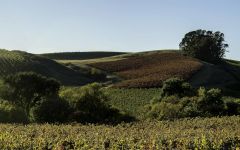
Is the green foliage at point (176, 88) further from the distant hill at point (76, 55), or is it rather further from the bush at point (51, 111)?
the distant hill at point (76, 55)

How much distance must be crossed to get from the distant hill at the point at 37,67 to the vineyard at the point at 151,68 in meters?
8.30

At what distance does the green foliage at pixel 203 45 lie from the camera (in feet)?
373

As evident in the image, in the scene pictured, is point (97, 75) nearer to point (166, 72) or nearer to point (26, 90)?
point (166, 72)

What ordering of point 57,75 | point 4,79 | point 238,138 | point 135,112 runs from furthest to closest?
1. point 57,75
2. point 135,112
3. point 4,79
4. point 238,138

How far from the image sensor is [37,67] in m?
89.7

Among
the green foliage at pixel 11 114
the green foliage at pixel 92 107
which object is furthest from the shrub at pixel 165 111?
the green foliage at pixel 11 114

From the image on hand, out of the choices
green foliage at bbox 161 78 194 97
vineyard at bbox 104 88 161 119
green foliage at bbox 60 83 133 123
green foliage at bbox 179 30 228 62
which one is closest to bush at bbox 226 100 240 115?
green foliage at bbox 161 78 194 97

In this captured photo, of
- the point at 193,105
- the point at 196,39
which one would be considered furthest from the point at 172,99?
the point at 196,39

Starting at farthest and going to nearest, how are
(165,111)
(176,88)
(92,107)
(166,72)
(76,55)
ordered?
(76,55) < (166,72) < (176,88) < (165,111) < (92,107)

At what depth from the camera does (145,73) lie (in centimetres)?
9288

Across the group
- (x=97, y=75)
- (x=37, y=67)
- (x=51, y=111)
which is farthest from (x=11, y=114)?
(x=97, y=75)

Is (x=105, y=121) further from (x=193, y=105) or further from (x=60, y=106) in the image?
(x=193, y=105)

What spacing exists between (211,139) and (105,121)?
26048 mm

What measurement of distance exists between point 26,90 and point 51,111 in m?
5.50
